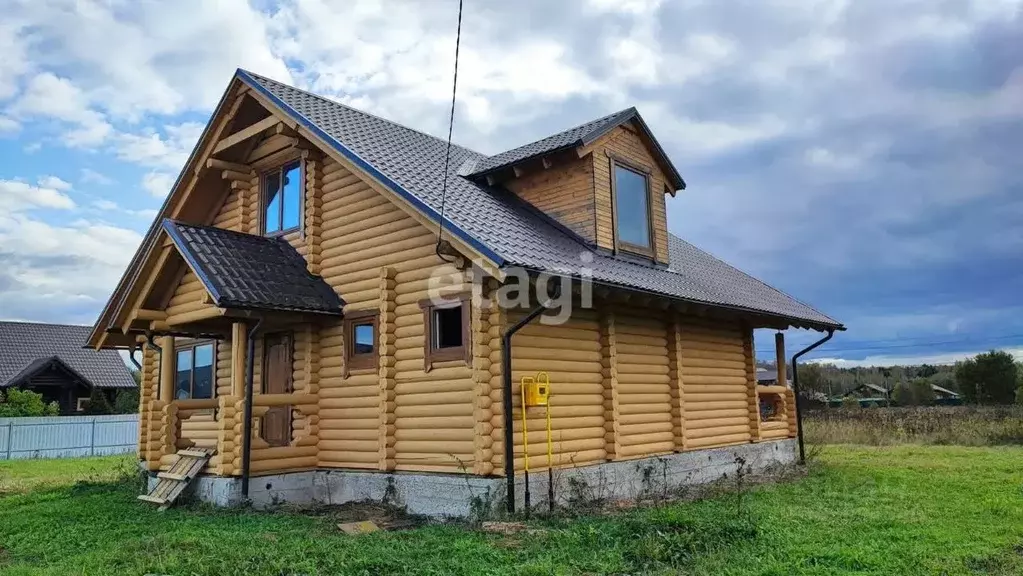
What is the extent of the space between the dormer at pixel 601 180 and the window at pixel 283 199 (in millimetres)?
2940

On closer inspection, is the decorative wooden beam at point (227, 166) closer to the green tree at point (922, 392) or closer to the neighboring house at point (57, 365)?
the neighboring house at point (57, 365)

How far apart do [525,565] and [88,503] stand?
8.39 m

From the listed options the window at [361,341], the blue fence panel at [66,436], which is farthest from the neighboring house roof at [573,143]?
the blue fence panel at [66,436]

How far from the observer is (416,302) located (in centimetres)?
1035

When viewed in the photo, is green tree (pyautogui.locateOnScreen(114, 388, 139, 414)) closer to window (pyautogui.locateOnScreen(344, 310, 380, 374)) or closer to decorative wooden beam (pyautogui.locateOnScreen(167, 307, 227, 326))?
decorative wooden beam (pyautogui.locateOnScreen(167, 307, 227, 326))

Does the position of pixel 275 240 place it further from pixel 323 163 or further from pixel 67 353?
pixel 67 353

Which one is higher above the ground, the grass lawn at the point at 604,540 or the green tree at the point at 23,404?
the green tree at the point at 23,404

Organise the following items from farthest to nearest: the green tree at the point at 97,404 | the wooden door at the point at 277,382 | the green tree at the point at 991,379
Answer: the green tree at the point at 991,379 → the green tree at the point at 97,404 → the wooden door at the point at 277,382

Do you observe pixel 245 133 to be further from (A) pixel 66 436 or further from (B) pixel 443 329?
(A) pixel 66 436

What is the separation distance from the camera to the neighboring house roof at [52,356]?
33656mm

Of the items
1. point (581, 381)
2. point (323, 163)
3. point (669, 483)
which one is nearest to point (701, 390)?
point (669, 483)

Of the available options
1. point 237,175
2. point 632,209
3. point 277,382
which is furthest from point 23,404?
point 632,209

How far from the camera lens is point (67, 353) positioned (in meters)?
36.4

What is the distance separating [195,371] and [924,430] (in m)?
19.7
